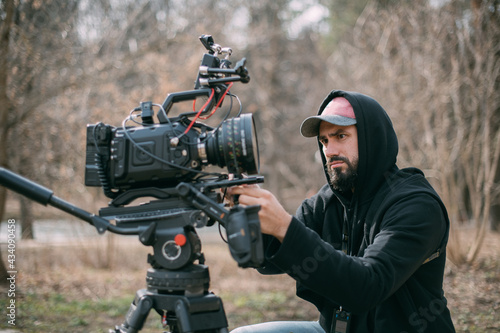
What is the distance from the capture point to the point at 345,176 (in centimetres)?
243

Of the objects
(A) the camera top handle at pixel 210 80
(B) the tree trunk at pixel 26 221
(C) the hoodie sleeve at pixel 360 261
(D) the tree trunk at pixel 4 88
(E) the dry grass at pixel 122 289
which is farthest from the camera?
(B) the tree trunk at pixel 26 221

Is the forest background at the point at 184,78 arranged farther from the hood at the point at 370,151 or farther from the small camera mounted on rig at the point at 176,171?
the hood at the point at 370,151

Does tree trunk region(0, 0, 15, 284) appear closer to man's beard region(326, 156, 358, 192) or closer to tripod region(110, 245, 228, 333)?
tripod region(110, 245, 228, 333)

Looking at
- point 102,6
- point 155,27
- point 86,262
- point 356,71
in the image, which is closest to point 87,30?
point 102,6

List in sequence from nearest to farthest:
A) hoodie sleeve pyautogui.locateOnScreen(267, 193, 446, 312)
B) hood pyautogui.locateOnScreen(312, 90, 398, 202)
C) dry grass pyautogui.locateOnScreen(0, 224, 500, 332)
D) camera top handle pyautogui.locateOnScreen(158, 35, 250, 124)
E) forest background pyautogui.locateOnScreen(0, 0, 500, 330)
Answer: hoodie sleeve pyautogui.locateOnScreen(267, 193, 446, 312), camera top handle pyautogui.locateOnScreen(158, 35, 250, 124), hood pyautogui.locateOnScreen(312, 90, 398, 202), dry grass pyautogui.locateOnScreen(0, 224, 500, 332), forest background pyautogui.locateOnScreen(0, 0, 500, 330)

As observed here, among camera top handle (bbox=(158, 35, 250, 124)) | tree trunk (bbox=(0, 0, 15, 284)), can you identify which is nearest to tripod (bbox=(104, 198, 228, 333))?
camera top handle (bbox=(158, 35, 250, 124))

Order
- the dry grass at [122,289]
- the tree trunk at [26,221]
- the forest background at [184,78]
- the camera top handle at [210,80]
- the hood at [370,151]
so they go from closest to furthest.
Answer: the camera top handle at [210,80], the hood at [370,151], the dry grass at [122,289], the forest background at [184,78], the tree trunk at [26,221]

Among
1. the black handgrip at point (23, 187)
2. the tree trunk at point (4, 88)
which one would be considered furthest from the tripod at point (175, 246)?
the tree trunk at point (4, 88)

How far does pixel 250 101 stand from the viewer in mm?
11250

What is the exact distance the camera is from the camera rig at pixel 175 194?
6.08 feet

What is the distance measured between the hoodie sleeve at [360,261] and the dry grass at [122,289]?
242cm

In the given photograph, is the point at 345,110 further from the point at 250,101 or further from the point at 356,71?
the point at 250,101

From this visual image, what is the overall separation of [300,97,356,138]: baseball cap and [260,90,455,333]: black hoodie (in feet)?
0.15

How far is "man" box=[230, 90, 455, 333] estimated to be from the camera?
73.1 inches
